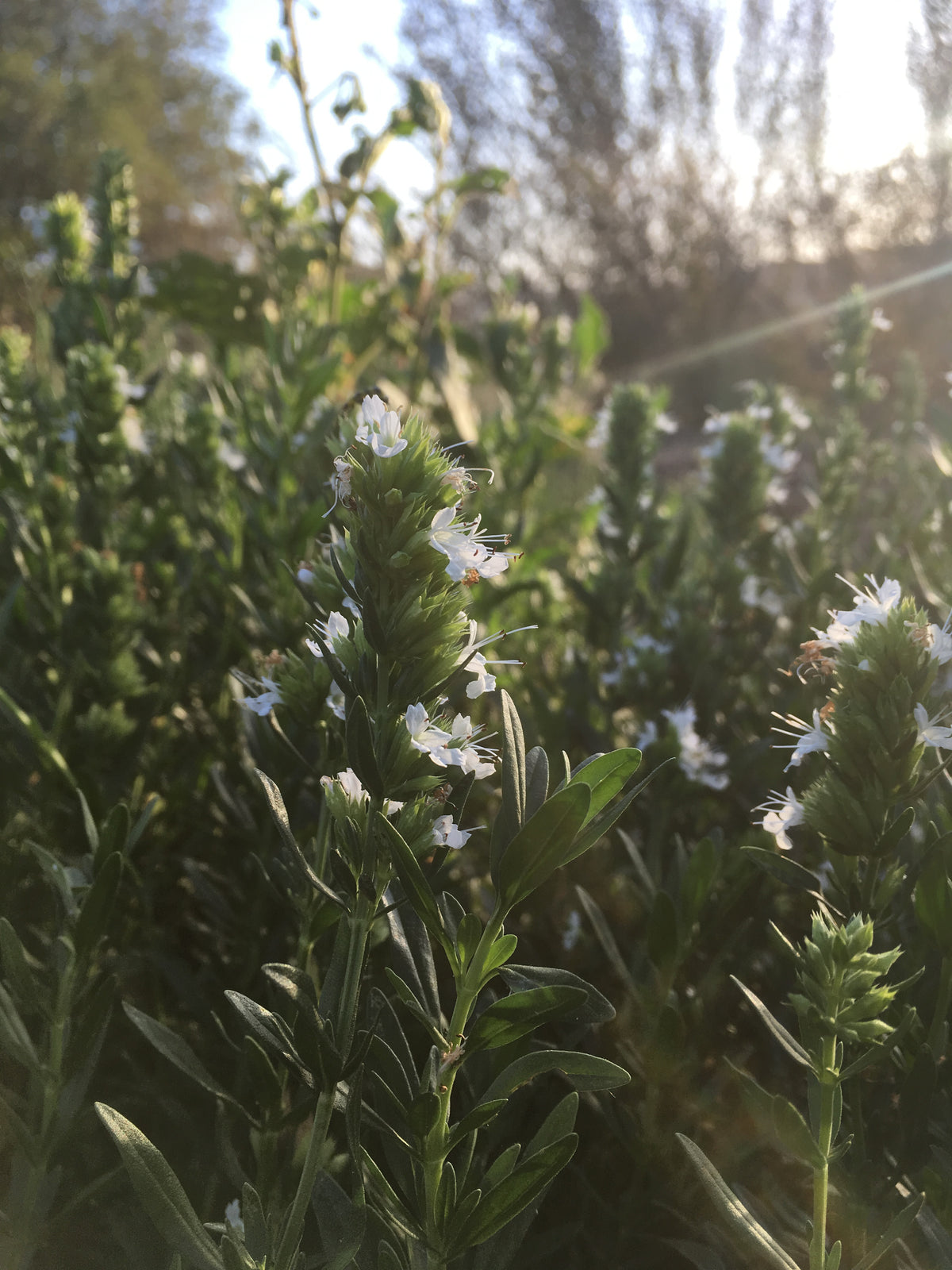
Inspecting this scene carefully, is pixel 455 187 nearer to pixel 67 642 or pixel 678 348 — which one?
pixel 67 642

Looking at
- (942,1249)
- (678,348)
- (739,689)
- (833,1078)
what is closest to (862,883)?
(833,1078)

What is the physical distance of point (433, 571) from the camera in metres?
0.78

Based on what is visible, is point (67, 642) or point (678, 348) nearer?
point (67, 642)

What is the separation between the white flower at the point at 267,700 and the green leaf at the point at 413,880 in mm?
268

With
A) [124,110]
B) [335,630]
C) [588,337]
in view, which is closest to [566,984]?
[335,630]

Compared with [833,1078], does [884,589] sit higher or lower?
higher

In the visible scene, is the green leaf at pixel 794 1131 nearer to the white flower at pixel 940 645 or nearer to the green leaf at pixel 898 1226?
the green leaf at pixel 898 1226

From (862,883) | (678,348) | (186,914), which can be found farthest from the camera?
(678,348)

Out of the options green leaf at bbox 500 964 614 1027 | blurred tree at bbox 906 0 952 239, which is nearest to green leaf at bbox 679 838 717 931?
green leaf at bbox 500 964 614 1027

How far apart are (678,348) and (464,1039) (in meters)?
11.5

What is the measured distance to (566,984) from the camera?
2.46 feet

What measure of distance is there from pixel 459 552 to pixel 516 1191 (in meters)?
0.49

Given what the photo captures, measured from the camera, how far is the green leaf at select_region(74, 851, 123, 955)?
935mm

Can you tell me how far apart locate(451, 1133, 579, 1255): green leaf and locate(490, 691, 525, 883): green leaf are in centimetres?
20
